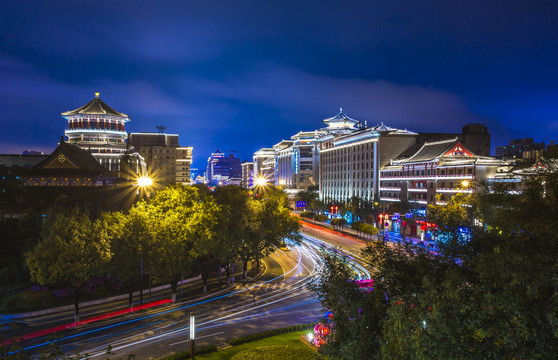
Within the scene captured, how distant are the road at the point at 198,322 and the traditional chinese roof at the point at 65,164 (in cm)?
2354

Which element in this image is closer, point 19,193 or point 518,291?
point 518,291

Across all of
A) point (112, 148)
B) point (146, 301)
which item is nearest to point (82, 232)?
point (146, 301)

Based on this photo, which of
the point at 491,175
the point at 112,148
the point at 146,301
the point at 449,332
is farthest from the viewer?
the point at 112,148

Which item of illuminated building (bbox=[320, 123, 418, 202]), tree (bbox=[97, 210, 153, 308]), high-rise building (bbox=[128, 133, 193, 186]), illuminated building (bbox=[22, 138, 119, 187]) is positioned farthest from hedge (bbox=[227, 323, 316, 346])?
high-rise building (bbox=[128, 133, 193, 186])

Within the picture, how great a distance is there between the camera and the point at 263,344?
2467cm

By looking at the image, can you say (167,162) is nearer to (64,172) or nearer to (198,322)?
A: (64,172)

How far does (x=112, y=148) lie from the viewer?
4530 inches

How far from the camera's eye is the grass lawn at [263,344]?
75.4 feet

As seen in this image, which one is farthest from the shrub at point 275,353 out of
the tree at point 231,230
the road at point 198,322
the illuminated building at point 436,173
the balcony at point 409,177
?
the balcony at point 409,177

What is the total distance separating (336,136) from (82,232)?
95.1m

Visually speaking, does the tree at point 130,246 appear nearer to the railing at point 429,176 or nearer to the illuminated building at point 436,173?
the illuminated building at point 436,173

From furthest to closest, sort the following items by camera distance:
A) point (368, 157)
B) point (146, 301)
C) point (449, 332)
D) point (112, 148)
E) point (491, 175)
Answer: point (112, 148) < point (368, 157) < point (491, 175) < point (146, 301) < point (449, 332)

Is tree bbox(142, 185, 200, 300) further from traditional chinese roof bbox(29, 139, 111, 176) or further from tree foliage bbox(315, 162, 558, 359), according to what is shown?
tree foliage bbox(315, 162, 558, 359)

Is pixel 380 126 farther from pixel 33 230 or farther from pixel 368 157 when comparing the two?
pixel 33 230
